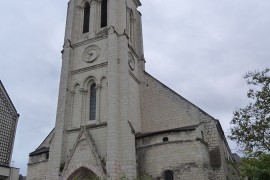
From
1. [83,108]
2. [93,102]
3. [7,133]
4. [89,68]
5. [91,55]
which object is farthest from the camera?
[7,133]

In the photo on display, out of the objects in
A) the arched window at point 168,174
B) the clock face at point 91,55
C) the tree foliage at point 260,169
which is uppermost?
the clock face at point 91,55

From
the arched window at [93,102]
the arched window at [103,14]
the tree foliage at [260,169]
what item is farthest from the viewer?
the arched window at [103,14]

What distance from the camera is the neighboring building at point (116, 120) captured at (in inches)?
830

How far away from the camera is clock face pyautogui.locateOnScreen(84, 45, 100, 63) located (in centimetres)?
2673

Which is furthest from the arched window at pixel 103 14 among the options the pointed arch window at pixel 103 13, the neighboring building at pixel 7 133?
the neighboring building at pixel 7 133

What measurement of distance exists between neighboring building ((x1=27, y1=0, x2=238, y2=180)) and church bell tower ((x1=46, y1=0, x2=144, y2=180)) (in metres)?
0.07

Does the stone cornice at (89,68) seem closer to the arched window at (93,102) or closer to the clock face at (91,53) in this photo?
the clock face at (91,53)

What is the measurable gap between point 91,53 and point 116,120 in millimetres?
7802

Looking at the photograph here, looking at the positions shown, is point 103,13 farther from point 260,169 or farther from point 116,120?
point 260,169

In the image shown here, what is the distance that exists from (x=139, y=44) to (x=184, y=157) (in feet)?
47.1

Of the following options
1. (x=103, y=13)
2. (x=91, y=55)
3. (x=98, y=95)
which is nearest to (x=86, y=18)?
(x=103, y=13)

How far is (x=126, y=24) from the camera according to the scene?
2920 cm

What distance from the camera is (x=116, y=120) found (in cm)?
2238

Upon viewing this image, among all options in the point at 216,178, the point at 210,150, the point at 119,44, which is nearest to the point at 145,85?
the point at 119,44
